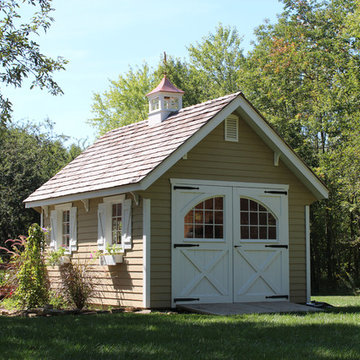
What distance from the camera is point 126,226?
13.0 meters

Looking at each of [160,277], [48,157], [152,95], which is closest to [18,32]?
[152,95]

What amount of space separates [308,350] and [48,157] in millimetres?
25336

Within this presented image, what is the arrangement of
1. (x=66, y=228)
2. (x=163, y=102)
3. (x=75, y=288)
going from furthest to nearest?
(x=66, y=228)
(x=163, y=102)
(x=75, y=288)

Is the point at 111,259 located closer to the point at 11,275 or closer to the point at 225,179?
the point at 11,275

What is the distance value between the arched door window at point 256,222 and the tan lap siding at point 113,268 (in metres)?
2.33

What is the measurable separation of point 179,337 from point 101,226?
6.12 meters

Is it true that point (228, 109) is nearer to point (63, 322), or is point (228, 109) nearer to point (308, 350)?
point (63, 322)

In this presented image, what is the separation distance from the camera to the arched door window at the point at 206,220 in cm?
1295

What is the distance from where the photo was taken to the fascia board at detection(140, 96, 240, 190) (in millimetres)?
12070

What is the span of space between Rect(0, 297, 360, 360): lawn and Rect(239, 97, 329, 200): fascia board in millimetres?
3958

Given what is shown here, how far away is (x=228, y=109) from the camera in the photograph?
13172mm

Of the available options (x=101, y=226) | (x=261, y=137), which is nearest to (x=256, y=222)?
(x=261, y=137)

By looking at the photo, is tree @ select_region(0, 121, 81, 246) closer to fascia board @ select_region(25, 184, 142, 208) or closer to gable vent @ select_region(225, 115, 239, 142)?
fascia board @ select_region(25, 184, 142, 208)

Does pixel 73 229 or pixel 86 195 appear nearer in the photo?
pixel 86 195
